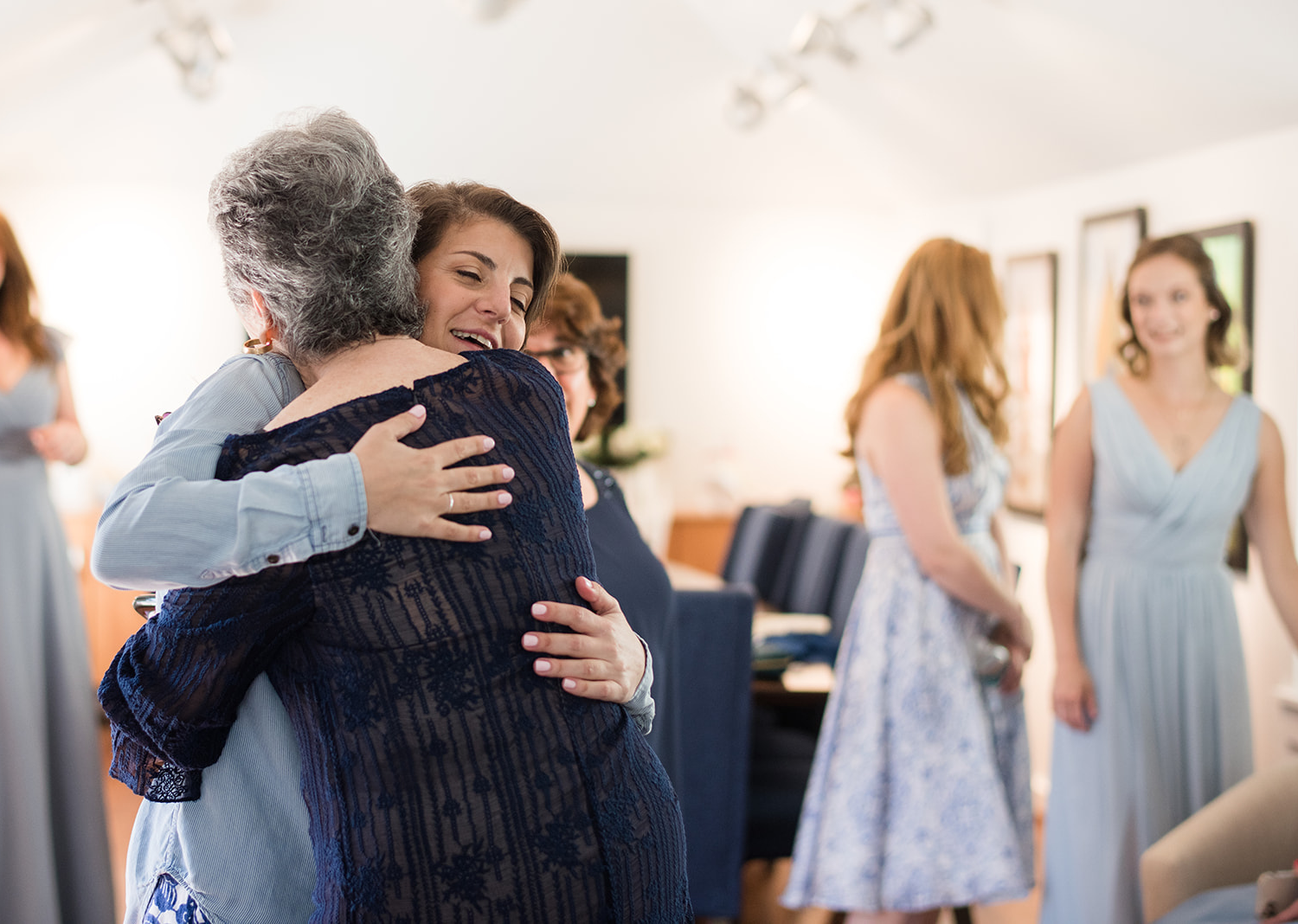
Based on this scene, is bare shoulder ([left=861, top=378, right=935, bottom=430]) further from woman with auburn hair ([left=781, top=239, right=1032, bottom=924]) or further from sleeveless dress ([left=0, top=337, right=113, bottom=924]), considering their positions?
sleeveless dress ([left=0, top=337, right=113, bottom=924])

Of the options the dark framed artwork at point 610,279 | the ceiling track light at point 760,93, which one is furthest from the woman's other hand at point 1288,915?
the dark framed artwork at point 610,279

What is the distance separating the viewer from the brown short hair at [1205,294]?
8.05 ft

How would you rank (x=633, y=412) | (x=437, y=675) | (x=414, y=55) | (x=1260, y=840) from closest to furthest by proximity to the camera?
(x=437, y=675) < (x=1260, y=840) < (x=414, y=55) < (x=633, y=412)

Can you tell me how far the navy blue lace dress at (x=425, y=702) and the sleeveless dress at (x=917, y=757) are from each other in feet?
4.93

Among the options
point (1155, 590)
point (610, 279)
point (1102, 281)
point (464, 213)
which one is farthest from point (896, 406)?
point (610, 279)

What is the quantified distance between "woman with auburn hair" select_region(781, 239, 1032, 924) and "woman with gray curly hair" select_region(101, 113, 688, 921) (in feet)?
4.65

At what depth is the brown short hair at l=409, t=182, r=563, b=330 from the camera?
1251 millimetres

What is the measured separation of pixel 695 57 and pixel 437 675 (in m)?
4.68

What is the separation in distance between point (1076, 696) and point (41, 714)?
236cm

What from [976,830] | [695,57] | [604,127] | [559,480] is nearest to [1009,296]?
[695,57]

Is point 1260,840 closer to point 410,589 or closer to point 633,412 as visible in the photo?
point 410,589

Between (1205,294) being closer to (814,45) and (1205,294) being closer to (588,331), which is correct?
(588,331)

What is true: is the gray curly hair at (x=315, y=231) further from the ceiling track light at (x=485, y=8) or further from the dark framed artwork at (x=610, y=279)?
the dark framed artwork at (x=610, y=279)

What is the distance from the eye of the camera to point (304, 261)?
0.99 meters
